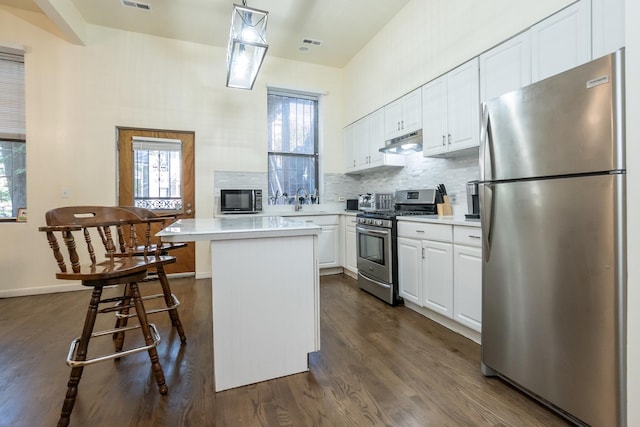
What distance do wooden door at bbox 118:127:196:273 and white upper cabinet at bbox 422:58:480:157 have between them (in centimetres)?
317

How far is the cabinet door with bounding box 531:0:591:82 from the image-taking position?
69.2 inches

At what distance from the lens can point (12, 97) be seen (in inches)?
137

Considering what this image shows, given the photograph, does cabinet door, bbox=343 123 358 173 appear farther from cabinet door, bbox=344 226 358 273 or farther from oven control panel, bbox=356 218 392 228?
oven control panel, bbox=356 218 392 228

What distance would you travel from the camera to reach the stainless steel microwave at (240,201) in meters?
4.09

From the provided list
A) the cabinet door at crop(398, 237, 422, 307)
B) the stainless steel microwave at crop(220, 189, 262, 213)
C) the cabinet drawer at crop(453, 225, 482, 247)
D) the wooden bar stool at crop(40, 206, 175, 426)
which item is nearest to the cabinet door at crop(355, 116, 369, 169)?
the stainless steel microwave at crop(220, 189, 262, 213)

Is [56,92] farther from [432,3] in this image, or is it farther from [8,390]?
[432,3]

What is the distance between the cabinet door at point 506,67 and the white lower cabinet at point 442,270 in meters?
1.10

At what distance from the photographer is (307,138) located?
496cm

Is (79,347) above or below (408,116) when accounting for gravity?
below

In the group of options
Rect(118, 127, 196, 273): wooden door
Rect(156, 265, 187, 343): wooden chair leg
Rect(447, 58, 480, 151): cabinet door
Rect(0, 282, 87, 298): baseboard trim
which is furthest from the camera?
Rect(118, 127, 196, 273): wooden door

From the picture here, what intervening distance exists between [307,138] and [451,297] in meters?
3.49

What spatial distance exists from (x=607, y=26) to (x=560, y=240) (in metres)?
1.30

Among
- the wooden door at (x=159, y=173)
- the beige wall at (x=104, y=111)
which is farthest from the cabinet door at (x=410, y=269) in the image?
the wooden door at (x=159, y=173)

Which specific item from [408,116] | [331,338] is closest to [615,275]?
[331,338]
